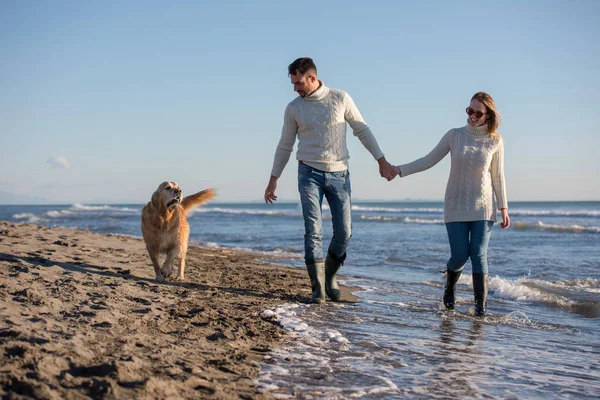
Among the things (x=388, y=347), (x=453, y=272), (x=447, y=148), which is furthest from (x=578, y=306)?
(x=388, y=347)

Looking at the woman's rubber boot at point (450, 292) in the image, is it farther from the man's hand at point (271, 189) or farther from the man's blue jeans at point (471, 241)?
the man's hand at point (271, 189)

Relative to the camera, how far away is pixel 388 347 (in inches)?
145

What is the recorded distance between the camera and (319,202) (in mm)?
5180

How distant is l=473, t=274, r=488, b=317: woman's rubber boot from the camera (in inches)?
197

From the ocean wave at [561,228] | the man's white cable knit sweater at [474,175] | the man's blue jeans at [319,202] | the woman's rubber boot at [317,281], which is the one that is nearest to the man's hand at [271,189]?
the man's blue jeans at [319,202]

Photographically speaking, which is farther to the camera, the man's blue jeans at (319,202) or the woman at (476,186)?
the man's blue jeans at (319,202)

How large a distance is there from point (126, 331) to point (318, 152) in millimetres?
2336

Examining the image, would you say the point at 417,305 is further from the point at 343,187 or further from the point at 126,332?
the point at 126,332

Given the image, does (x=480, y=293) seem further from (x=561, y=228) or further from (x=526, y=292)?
(x=561, y=228)

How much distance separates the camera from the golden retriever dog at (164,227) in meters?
5.98

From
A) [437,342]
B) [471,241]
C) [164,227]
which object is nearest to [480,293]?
[471,241]

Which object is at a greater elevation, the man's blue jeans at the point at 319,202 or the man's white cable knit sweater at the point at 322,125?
the man's white cable knit sweater at the point at 322,125

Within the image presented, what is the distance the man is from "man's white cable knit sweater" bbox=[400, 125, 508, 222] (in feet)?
1.97

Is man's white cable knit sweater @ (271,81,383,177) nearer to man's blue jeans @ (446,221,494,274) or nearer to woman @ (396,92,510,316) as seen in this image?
woman @ (396,92,510,316)
